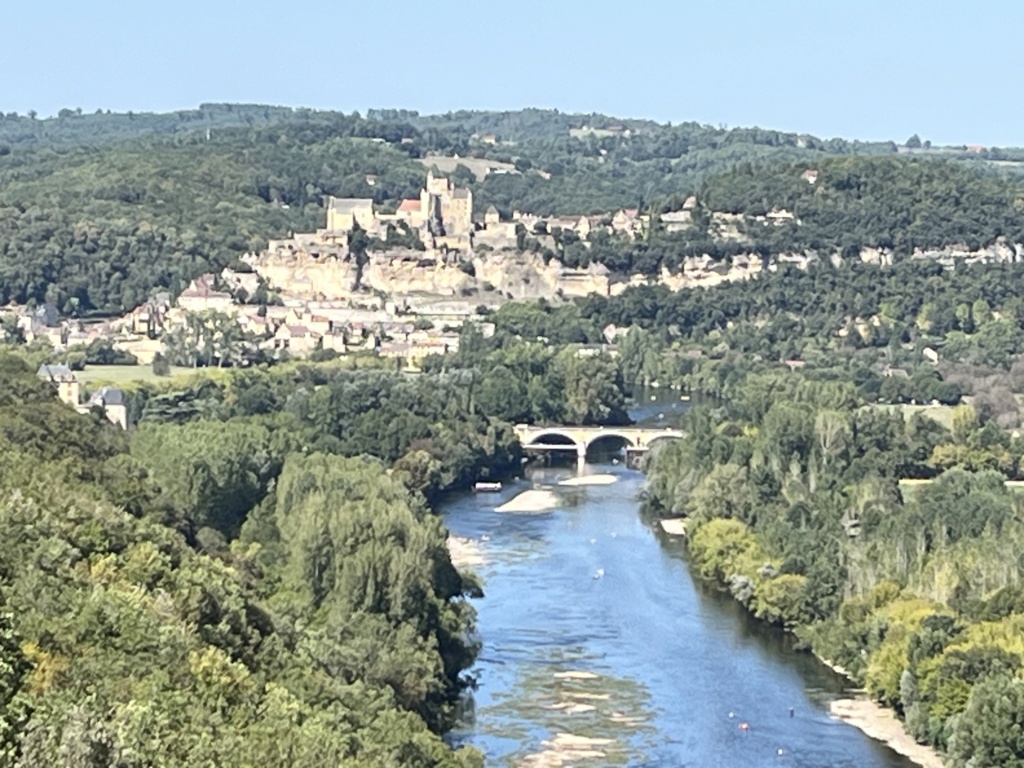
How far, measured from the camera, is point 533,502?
5631 cm

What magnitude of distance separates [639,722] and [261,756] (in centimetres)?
1451

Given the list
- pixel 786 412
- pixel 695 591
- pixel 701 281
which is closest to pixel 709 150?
pixel 701 281

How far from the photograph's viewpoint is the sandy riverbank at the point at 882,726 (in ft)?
105

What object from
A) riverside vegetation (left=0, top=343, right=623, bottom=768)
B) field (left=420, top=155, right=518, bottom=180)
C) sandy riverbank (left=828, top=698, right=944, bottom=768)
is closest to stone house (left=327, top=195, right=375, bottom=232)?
field (left=420, top=155, right=518, bottom=180)

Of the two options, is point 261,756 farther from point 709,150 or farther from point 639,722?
point 709,150

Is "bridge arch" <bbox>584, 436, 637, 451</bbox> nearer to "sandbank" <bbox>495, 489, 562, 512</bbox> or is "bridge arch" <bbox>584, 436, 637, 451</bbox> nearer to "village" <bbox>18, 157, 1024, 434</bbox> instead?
"sandbank" <bbox>495, 489, 562, 512</bbox>

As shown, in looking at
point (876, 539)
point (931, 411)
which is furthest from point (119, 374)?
point (876, 539)

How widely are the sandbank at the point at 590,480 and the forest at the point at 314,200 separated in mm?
36633

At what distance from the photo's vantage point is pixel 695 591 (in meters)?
44.2

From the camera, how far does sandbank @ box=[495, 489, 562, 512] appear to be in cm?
5519

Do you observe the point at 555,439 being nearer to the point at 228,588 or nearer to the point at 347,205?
the point at 228,588

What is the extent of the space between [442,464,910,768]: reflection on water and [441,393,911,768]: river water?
3 cm

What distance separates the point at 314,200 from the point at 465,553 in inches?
2903

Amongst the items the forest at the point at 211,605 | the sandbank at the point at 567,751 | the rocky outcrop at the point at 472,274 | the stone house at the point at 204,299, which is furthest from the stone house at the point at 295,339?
the sandbank at the point at 567,751
